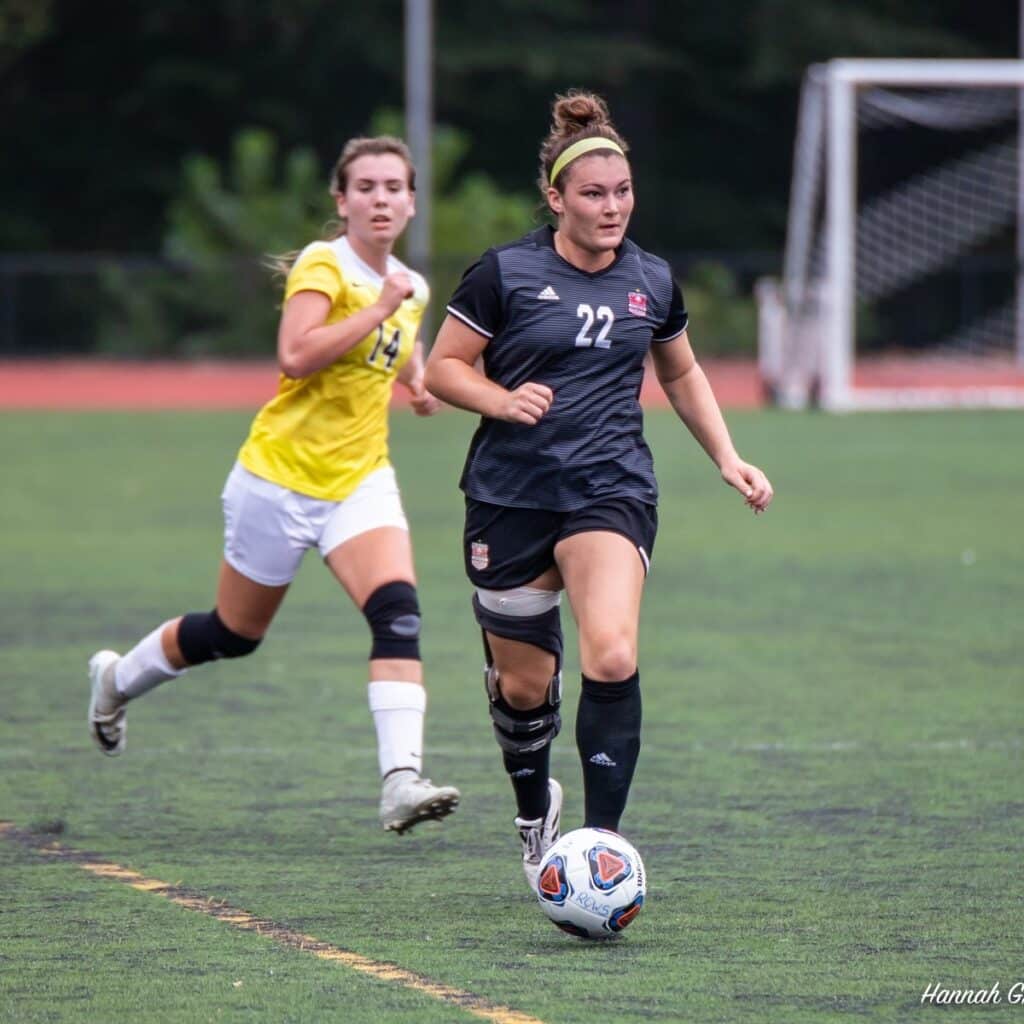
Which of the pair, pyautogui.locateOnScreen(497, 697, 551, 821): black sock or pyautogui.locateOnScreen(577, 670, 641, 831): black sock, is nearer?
pyautogui.locateOnScreen(577, 670, 641, 831): black sock

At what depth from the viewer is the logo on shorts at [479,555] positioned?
5.87 metres

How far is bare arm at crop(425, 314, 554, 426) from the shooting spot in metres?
5.58

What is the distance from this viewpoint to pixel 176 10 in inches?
1732

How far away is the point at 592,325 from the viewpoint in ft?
19.1

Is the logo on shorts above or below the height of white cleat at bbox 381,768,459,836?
above

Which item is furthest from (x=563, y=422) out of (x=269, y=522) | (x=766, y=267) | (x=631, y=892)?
(x=766, y=267)

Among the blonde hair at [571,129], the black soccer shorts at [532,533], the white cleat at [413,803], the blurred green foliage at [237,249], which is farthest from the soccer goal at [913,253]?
the black soccer shorts at [532,533]

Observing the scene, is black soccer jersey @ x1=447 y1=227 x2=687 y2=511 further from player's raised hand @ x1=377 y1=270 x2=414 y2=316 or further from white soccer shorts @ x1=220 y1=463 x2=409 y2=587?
white soccer shorts @ x1=220 y1=463 x2=409 y2=587

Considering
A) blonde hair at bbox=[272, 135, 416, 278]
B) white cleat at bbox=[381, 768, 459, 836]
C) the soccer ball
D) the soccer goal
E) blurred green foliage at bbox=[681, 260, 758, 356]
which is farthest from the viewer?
blurred green foliage at bbox=[681, 260, 758, 356]

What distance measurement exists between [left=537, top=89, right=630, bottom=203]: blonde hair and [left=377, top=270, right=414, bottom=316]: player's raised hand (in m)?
0.77

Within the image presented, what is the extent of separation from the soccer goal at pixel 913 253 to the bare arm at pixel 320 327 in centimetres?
2034

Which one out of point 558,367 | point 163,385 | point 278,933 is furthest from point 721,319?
point 278,933

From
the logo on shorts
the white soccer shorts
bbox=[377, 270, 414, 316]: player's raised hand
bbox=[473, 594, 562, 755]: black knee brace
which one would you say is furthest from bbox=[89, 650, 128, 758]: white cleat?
the logo on shorts

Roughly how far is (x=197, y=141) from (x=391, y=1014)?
41.7m
